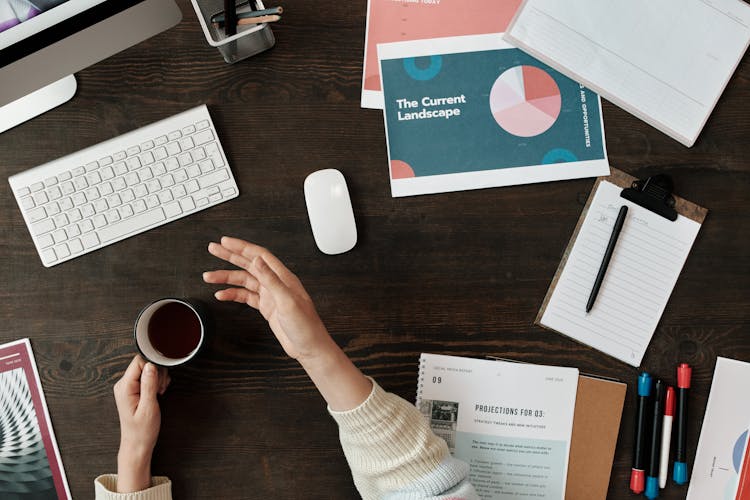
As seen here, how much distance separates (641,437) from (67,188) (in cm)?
94

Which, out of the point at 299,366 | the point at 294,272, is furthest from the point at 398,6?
the point at 299,366

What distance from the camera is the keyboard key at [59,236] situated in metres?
0.90

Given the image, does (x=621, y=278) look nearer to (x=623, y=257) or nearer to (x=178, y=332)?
(x=623, y=257)

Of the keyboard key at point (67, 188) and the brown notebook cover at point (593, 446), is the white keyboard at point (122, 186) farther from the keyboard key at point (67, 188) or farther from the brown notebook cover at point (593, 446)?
the brown notebook cover at point (593, 446)

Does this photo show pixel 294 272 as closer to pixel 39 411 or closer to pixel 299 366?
pixel 299 366

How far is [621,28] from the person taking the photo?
3.12 ft

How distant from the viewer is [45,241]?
0.90 m

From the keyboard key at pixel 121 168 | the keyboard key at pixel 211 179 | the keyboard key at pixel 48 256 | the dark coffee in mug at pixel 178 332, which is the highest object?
the keyboard key at pixel 121 168

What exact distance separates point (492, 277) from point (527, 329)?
96 millimetres

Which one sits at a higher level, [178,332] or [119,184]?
[119,184]

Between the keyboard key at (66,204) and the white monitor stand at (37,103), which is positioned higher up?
the white monitor stand at (37,103)

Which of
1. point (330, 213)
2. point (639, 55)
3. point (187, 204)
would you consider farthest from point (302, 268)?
point (639, 55)

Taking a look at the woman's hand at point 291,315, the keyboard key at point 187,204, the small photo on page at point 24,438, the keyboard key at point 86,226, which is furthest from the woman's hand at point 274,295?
the small photo on page at point 24,438

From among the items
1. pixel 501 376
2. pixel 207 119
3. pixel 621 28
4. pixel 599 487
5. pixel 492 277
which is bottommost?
pixel 599 487
